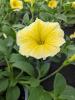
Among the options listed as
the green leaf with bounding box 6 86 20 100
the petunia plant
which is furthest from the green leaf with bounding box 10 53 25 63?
the green leaf with bounding box 6 86 20 100

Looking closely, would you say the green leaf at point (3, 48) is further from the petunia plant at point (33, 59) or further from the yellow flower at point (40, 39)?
the yellow flower at point (40, 39)

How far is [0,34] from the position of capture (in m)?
1.01

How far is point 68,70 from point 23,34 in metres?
0.42

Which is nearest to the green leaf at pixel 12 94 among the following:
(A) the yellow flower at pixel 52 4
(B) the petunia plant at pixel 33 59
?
(B) the petunia plant at pixel 33 59

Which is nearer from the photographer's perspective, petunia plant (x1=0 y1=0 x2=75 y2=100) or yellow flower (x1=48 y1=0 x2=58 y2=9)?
petunia plant (x1=0 y1=0 x2=75 y2=100)

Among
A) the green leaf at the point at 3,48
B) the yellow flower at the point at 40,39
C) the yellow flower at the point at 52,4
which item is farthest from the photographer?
the yellow flower at the point at 52,4

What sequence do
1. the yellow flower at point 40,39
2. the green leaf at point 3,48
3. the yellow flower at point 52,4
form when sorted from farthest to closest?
1. the yellow flower at point 52,4
2. the green leaf at point 3,48
3. the yellow flower at point 40,39

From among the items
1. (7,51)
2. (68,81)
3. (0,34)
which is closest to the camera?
(7,51)

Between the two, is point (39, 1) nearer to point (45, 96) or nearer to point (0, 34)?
point (0, 34)

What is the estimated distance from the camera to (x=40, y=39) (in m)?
0.78

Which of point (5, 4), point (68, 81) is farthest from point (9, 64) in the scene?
point (5, 4)

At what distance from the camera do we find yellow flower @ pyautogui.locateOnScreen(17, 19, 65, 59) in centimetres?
76

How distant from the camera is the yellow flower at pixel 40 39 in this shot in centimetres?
76

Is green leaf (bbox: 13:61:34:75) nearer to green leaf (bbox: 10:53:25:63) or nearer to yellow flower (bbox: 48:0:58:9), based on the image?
green leaf (bbox: 10:53:25:63)
